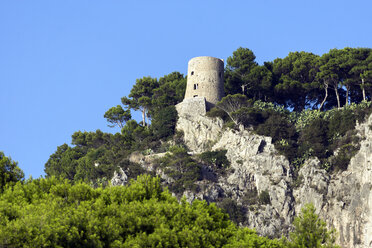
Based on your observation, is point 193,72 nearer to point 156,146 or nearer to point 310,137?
point 156,146

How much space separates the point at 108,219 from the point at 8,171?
10.1 metres

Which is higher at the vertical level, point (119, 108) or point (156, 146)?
point (119, 108)

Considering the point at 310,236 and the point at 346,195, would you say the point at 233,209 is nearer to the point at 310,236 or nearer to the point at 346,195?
the point at 346,195

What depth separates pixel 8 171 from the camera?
39969 millimetres

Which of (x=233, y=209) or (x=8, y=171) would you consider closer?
(x=8, y=171)

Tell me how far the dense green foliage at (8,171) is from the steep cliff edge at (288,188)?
20882 millimetres

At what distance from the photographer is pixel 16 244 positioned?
29.9 metres

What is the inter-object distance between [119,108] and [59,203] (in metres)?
43.4

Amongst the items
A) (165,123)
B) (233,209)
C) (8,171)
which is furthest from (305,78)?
(8,171)

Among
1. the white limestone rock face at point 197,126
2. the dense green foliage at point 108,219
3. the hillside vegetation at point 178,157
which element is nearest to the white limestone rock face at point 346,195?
the hillside vegetation at point 178,157

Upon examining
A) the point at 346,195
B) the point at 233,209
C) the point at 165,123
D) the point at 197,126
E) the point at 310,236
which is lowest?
the point at 310,236

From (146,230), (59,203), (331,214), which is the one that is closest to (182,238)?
(146,230)

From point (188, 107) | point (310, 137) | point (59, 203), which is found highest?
point (188, 107)

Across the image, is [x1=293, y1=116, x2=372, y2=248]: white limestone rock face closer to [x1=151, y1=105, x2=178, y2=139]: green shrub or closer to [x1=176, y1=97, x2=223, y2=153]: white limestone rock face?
[x1=176, y1=97, x2=223, y2=153]: white limestone rock face
